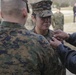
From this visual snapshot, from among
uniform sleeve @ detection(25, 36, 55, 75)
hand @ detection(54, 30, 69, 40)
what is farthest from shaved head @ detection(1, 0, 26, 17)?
hand @ detection(54, 30, 69, 40)

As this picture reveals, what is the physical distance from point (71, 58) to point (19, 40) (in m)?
0.47

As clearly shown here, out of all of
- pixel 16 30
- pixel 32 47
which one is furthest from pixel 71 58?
pixel 16 30

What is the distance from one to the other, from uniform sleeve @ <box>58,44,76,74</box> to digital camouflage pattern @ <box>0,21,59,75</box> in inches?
7.5

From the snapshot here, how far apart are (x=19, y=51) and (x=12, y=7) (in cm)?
35

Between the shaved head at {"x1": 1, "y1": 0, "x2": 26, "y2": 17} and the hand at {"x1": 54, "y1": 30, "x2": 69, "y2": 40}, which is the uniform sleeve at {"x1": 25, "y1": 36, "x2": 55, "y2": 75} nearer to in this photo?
the shaved head at {"x1": 1, "y1": 0, "x2": 26, "y2": 17}

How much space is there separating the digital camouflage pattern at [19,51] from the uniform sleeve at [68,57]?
0.63 feet

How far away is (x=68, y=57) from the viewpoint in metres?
2.44

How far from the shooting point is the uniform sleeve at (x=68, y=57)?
2.40 m

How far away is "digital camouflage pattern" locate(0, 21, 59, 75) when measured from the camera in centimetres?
226

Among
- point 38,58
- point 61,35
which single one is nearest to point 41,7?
point 61,35

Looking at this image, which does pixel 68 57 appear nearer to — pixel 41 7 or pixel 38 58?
pixel 38 58

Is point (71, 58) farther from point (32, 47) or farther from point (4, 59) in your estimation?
point (4, 59)

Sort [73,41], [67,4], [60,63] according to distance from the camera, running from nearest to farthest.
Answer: [60,63] → [73,41] → [67,4]

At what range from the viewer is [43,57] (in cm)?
233
